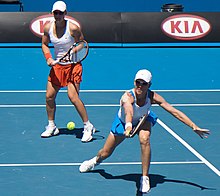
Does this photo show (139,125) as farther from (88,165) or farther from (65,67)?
(65,67)

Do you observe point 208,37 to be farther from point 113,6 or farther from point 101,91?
point 113,6

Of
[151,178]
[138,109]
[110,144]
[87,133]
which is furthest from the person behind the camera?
[87,133]

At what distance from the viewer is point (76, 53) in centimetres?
972

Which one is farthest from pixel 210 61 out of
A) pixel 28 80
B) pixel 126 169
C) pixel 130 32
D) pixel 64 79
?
pixel 126 169

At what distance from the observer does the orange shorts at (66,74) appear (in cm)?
986

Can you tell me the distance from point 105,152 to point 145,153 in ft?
2.22

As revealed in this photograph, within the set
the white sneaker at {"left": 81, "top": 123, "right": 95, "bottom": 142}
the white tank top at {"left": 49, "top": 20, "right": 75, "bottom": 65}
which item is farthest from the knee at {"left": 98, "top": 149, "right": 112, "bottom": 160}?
the white tank top at {"left": 49, "top": 20, "right": 75, "bottom": 65}

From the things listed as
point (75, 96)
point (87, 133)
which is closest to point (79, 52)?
point (75, 96)

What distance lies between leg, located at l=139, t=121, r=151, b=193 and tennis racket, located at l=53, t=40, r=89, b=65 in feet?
7.98

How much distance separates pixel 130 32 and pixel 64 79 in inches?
190

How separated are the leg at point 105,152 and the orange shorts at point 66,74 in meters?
1.89

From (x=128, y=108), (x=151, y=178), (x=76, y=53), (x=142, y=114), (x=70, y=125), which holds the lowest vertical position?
(x=151, y=178)

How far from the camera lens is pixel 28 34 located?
14.3 metres

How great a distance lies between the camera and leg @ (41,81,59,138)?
10000mm
